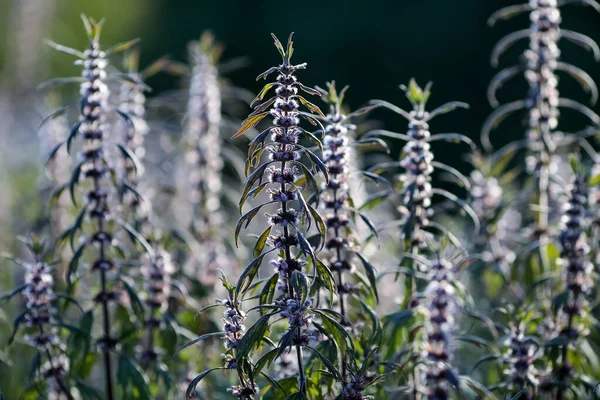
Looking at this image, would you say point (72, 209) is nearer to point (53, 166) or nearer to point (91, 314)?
point (53, 166)

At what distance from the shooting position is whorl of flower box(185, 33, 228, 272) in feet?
13.9

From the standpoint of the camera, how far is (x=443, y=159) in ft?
33.0

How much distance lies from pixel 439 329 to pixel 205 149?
2301 mm

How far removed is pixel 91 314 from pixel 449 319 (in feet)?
5.55

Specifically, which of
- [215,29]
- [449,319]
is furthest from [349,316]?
[215,29]

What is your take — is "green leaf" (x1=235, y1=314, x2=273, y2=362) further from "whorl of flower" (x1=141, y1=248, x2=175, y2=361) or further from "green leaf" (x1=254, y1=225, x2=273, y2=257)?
"whorl of flower" (x1=141, y1=248, x2=175, y2=361)

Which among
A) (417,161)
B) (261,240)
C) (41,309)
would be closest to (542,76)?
(417,161)

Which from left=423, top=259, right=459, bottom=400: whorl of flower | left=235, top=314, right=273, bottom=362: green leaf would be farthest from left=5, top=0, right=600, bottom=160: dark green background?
left=235, top=314, right=273, bottom=362: green leaf

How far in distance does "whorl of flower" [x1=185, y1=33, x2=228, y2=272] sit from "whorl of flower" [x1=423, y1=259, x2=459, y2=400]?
1.95m

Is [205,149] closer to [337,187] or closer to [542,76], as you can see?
[337,187]

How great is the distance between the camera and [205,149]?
4348mm

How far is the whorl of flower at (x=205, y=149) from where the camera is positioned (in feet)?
13.9

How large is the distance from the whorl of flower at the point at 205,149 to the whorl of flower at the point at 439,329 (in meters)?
1.95

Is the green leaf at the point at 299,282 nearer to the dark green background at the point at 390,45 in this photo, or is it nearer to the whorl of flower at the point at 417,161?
the whorl of flower at the point at 417,161
